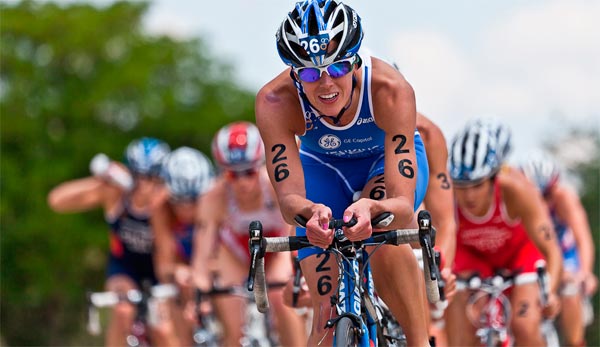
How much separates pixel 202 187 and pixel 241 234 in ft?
6.02

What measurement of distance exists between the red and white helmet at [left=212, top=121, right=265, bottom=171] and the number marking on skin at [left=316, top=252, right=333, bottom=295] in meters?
4.33

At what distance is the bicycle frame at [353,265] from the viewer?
5469mm

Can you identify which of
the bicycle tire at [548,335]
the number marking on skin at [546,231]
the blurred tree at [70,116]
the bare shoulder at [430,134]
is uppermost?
the blurred tree at [70,116]

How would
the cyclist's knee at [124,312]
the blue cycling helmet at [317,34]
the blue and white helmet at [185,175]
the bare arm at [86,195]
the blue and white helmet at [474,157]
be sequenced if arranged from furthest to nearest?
the bare arm at [86,195] → the blue and white helmet at [185,175] → the cyclist's knee at [124,312] → the blue and white helmet at [474,157] → the blue cycling helmet at [317,34]

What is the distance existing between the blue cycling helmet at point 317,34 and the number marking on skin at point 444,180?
189 centimetres

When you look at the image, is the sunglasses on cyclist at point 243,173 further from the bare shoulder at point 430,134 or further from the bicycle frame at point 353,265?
the bicycle frame at point 353,265

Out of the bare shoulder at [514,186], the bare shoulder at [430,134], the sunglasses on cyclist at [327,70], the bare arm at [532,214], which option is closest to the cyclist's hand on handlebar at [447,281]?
the bare shoulder at [430,134]

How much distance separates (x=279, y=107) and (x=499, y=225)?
4.40m

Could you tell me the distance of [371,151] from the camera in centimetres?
664

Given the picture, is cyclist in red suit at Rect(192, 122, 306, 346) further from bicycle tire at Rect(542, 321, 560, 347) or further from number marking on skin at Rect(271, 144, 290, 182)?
number marking on skin at Rect(271, 144, 290, 182)

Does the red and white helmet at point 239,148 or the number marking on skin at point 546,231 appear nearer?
the number marking on skin at point 546,231

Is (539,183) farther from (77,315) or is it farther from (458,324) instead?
(77,315)

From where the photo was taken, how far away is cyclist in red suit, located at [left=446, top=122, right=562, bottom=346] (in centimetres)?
939

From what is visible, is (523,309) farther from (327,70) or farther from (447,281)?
(327,70)
